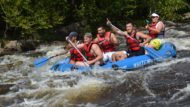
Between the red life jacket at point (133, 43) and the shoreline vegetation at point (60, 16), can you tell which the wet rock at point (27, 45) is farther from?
the red life jacket at point (133, 43)

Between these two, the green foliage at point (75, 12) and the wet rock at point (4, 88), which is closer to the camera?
the wet rock at point (4, 88)

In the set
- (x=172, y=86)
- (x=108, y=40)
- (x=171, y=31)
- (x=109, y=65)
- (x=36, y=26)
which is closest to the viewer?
(x=172, y=86)

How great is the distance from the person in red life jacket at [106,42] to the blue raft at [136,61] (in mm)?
543

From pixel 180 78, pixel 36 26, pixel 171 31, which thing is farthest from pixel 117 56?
pixel 171 31

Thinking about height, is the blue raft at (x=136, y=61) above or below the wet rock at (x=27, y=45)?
below

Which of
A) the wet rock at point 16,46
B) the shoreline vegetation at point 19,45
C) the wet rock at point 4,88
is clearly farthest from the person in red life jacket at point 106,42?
the wet rock at point 16,46

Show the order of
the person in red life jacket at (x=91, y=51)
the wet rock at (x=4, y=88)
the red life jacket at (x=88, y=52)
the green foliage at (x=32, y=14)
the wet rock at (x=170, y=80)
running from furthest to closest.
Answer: the green foliage at (x=32, y=14), the red life jacket at (x=88, y=52), the person in red life jacket at (x=91, y=51), the wet rock at (x=4, y=88), the wet rock at (x=170, y=80)

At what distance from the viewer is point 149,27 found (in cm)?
1155

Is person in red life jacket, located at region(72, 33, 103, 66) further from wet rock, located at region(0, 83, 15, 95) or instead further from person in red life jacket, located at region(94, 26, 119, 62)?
wet rock, located at region(0, 83, 15, 95)

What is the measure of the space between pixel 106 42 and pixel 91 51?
2.51ft

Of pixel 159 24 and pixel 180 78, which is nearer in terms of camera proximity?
pixel 180 78

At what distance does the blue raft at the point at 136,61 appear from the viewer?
9844 mm

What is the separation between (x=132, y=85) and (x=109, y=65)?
1.19m

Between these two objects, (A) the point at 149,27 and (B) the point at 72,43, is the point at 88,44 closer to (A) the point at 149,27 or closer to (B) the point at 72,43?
(B) the point at 72,43
